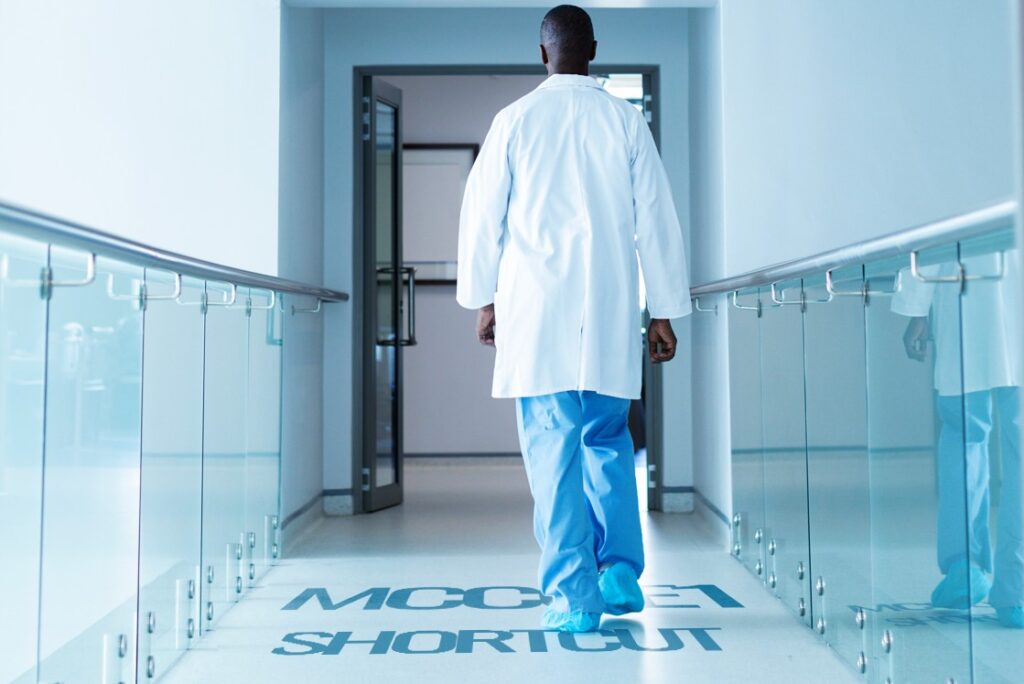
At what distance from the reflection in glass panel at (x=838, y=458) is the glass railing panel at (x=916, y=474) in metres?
0.08

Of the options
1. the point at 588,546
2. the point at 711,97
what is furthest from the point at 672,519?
the point at 588,546

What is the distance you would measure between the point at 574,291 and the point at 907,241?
100cm

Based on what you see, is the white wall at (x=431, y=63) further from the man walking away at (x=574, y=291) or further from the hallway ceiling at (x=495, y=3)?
the man walking away at (x=574, y=291)

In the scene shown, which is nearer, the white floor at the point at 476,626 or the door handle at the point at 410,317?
the white floor at the point at 476,626

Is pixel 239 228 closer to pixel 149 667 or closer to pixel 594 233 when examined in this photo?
pixel 594 233

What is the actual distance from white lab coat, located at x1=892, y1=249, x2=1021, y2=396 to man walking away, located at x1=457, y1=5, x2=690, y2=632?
3.14 ft

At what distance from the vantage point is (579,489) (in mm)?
2674

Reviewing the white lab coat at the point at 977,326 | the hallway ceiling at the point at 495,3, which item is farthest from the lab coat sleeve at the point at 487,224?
the hallway ceiling at the point at 495,3

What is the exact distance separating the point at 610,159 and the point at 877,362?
2.95 ft

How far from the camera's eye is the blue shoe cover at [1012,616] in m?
1.60

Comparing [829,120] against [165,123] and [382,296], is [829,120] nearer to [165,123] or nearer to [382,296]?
[382,296]

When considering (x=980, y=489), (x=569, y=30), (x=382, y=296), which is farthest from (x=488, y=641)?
(x=382, y=296)

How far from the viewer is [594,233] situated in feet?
8.83

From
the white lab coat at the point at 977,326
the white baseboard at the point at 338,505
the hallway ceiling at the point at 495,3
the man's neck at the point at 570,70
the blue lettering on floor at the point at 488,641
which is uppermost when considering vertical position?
the hallway ceiling at the point at 495,3
